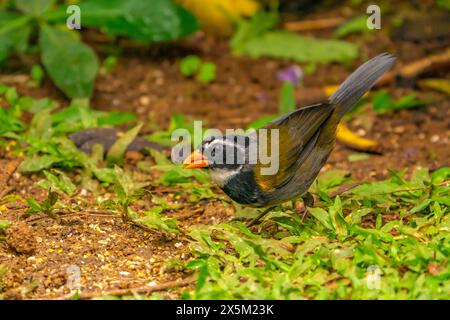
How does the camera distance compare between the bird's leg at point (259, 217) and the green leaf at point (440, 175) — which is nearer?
the bird's leg at point (259, 217)

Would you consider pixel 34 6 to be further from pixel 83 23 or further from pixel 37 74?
pixel 37 74

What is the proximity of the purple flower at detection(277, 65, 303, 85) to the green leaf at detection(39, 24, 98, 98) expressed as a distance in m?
1.95

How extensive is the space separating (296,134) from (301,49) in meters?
3.41

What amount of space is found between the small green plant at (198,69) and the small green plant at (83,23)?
518 mm

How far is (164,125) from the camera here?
7.56m

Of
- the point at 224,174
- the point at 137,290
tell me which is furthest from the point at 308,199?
the point at 137,290

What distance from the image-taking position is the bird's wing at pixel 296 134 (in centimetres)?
553

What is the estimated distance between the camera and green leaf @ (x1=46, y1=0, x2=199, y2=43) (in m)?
7.77

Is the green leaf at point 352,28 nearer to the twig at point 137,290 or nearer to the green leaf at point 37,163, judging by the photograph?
the green leaf at point 37,163

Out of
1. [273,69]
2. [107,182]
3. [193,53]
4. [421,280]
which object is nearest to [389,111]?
[273,69]

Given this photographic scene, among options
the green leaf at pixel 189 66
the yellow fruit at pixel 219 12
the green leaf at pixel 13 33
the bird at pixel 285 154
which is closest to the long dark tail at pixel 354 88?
the bird at pixel 285 154

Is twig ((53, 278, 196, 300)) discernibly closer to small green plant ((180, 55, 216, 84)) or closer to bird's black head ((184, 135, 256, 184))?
bird's black head ((184, 135, 256, 184))

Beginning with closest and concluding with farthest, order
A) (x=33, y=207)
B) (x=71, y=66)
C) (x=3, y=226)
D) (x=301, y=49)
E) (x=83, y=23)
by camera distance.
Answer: (x=3, y=226) < (x=33, y=207) < (x=71, y=66) < (x=83, y=23) < (x=301, y=49)

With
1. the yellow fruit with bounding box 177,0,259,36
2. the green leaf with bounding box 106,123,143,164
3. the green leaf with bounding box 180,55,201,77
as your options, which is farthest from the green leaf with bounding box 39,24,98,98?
the yellow fruit with bounding box 177,0,259,36
